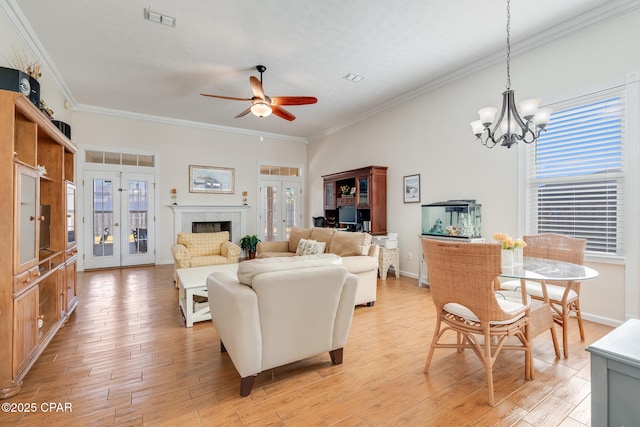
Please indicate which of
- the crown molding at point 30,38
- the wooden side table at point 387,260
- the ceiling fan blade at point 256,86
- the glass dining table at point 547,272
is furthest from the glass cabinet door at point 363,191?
the crown molding at point 30,38

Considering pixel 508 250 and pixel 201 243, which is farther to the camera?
pixel 201 243

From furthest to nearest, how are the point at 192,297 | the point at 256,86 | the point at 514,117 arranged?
the point at 256,86, the point at 192,297, the point at 514,117

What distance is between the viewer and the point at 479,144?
13.7 ft

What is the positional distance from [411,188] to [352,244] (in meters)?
1.90

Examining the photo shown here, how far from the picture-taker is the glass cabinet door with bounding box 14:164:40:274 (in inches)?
76.3

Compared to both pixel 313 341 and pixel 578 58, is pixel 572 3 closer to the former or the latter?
pixel 578 58

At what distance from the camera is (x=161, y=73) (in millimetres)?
4414

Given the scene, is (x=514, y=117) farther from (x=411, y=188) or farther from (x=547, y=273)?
(x=411, y=188)

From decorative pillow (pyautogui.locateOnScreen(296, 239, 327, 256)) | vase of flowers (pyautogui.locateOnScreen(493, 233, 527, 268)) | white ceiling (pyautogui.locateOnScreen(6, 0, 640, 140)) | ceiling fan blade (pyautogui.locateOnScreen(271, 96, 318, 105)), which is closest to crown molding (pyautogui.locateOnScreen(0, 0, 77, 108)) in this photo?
white ceiling (pyautogui.locateOnScreen(6, 0, 640, 140))

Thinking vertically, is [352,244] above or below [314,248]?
above

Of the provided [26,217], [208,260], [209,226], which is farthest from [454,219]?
[209,226]

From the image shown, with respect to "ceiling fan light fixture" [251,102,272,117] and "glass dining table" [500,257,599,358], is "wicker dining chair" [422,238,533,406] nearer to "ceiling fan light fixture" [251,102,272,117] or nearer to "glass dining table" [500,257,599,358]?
"glass dining table" [500,257,599,358]

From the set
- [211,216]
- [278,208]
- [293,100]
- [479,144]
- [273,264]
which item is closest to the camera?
[273,264]

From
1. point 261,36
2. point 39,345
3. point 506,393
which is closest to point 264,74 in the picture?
point 261,36
